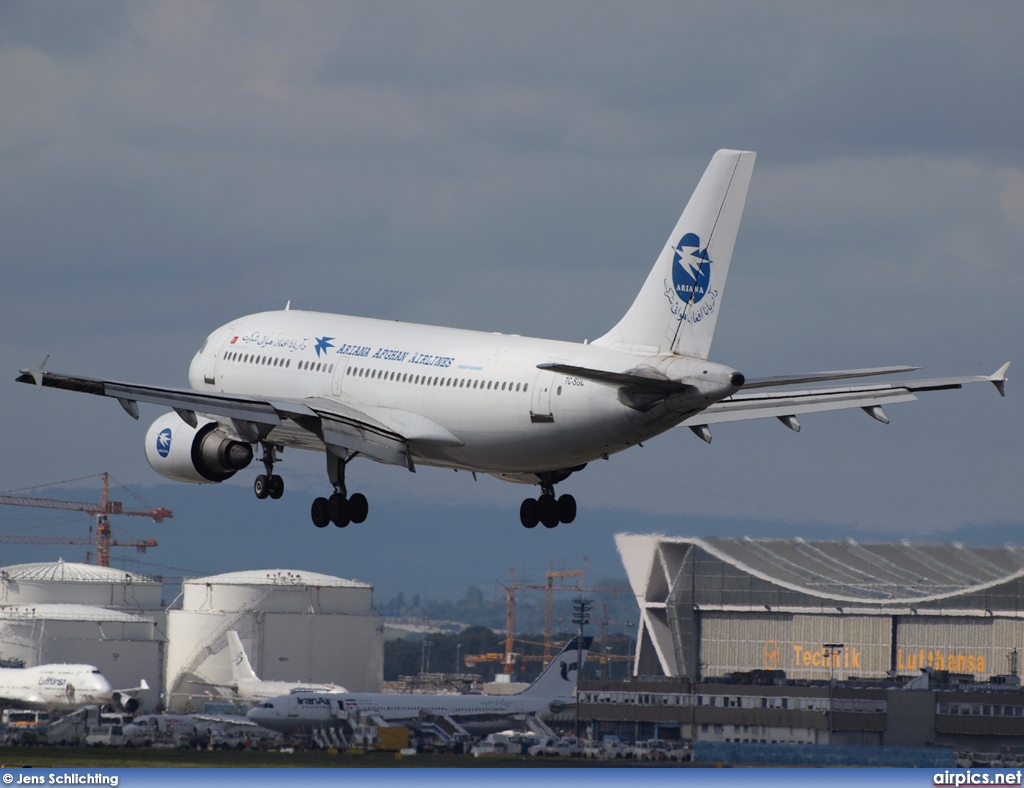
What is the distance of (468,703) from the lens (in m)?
128

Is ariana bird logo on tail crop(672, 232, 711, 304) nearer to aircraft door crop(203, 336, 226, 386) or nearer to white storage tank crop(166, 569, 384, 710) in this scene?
aircraft door crop(203, 336, 226, 386)

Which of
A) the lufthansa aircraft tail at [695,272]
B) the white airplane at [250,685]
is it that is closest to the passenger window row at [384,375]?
the lufthansa aircraft tail at [695,272]

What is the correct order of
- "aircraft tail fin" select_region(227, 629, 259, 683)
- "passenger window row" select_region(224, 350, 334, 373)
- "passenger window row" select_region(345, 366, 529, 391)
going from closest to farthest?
"passenger window row" select_region(345, 366, 529, 391) < "passenger window row" select_region(224, 350, 334, 373) < "aircraft tail fin" select_region(227, 629, 259, 683)

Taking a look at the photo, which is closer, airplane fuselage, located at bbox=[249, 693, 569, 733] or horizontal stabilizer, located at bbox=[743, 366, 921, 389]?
horizontal stabilizer, located at bbox=[743, 366, 921, 389]

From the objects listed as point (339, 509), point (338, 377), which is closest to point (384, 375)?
point (338, 377)

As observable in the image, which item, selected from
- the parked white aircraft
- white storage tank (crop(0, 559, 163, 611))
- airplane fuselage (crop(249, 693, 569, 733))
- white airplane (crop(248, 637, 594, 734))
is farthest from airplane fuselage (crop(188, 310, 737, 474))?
white storage tank (crop(0, 559, 163, 611))

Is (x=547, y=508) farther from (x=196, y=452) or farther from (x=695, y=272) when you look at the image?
(x=196, y=452)

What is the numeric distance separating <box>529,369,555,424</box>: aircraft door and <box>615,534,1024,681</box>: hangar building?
91487mm

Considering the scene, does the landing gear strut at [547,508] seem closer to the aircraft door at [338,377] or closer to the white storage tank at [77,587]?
the aircraft door at [338,377]

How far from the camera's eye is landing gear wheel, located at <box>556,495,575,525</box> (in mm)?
60031

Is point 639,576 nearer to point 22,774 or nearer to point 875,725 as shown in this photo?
point 875,725

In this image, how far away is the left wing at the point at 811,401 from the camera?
5684 centimetres

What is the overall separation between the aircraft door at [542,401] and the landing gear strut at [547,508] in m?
6.07

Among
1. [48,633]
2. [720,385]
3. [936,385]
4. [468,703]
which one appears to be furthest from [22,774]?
[48,633]
